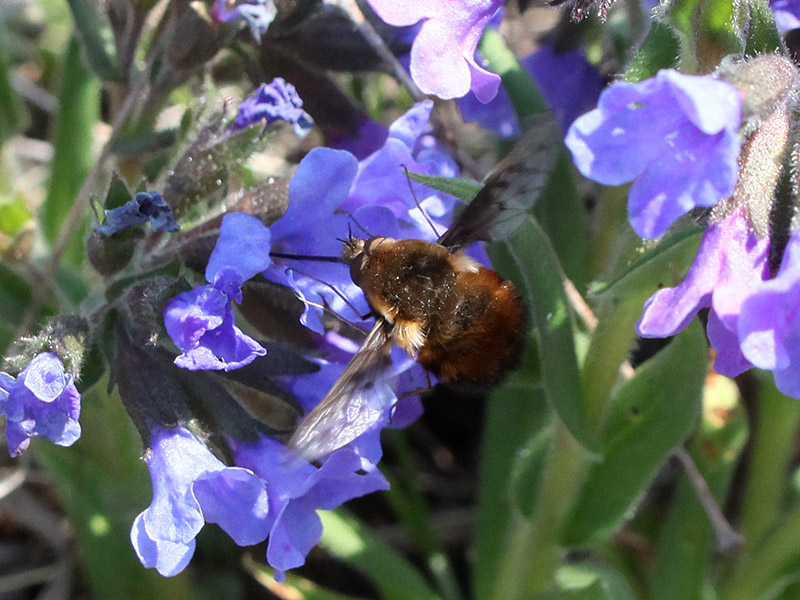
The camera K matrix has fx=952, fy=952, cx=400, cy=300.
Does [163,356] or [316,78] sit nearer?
[163,356]

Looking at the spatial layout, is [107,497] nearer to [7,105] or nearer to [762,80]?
[7,105]

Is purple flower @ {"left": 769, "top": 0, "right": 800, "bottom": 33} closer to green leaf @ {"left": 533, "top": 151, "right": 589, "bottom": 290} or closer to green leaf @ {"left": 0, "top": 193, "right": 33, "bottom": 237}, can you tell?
green leaf @ {"left": 533, "top": 151, "right": 589, "bottom": 290}

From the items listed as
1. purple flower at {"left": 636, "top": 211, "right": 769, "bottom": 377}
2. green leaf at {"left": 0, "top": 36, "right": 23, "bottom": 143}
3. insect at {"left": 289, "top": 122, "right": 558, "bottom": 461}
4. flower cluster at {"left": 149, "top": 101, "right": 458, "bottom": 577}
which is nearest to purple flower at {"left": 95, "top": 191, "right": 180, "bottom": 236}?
flower cluster at {"left": 149, "top": 101, "right": 458, "bottom": 577}

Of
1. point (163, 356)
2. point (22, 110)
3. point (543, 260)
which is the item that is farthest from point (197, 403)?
point (22, 110)

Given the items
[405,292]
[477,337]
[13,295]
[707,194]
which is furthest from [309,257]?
[13,295]

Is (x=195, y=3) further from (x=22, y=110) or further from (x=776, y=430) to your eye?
(x=776, y=430)

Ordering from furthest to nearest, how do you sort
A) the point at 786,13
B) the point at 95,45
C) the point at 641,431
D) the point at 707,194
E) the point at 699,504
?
the point at 699,504 < the point at 95,45 < the point at 641,431 < the point at 786,13 < the point at 707,194
